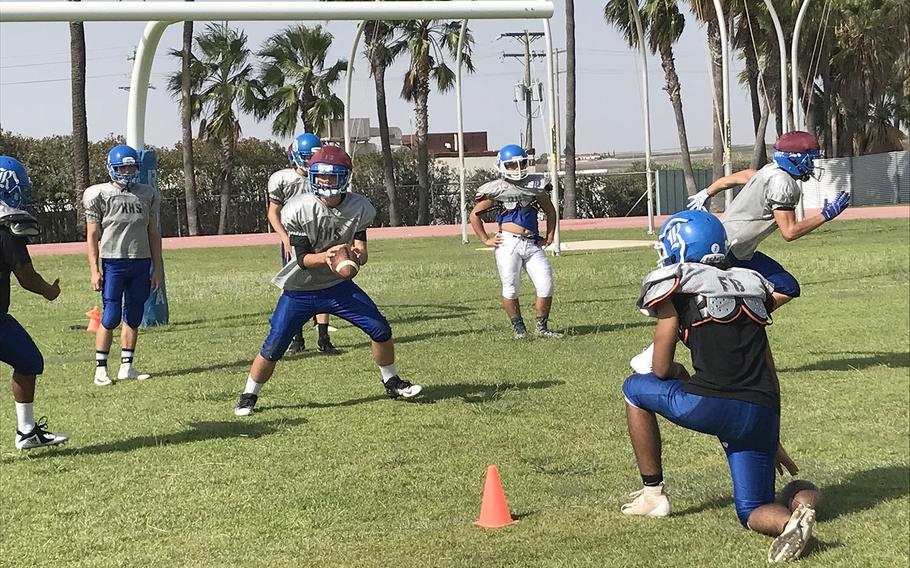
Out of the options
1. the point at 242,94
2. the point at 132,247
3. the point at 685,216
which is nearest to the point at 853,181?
the point at 242,94

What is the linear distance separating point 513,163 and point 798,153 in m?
4.22

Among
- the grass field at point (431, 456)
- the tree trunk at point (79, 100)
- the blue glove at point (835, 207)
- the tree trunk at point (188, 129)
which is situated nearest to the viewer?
the grass field at point (431, 456)

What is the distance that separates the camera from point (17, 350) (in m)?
7.17

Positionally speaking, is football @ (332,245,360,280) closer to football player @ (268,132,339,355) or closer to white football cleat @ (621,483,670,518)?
football player @ (268,132,339,355)

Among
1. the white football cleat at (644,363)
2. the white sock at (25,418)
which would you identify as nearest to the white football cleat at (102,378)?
the white sock at (25,418)

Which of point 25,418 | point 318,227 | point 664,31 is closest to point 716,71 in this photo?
point 664,31

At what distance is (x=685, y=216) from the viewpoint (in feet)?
17.1

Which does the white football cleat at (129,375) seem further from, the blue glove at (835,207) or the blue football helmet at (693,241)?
the blue football helmet at (693,241)

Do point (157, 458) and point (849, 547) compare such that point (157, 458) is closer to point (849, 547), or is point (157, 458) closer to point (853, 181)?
point (849, 547)

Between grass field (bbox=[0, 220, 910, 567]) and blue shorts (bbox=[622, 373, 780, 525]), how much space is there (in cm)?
24

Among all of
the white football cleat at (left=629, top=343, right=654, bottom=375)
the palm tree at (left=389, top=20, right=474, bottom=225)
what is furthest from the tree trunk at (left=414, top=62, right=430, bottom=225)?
the white football cleat at (left=629, top=343, right=654, bottom=375)

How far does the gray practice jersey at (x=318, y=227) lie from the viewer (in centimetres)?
805

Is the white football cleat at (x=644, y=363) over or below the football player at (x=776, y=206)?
below

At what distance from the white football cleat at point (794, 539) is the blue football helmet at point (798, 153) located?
338 centimetres
